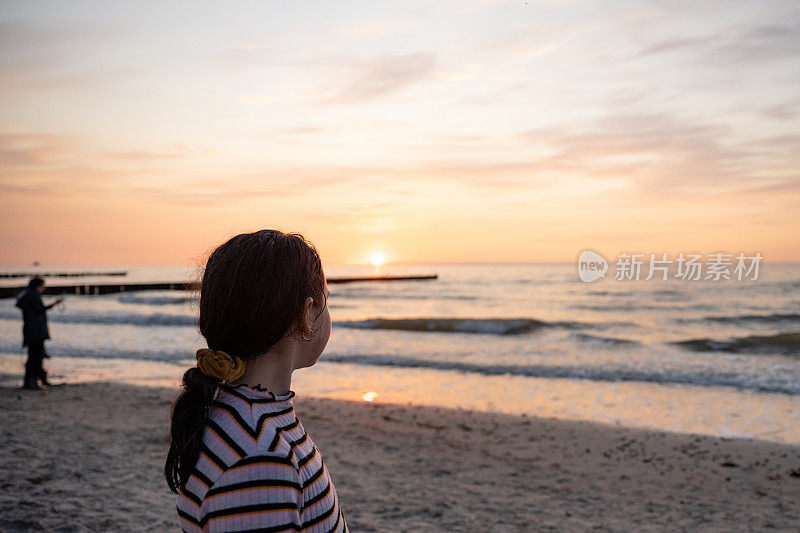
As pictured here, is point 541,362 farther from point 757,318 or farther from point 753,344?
point 757,318

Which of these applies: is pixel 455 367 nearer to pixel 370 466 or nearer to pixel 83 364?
pixel 370 466

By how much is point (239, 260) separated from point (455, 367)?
14214 mm

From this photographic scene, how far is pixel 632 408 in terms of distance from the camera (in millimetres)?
10594

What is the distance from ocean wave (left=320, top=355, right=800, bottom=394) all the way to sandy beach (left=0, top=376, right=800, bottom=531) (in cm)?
504

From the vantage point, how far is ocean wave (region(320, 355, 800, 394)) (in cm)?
1287

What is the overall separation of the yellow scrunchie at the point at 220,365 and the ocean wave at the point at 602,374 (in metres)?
13.5

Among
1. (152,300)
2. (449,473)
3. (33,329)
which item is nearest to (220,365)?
(449,473)

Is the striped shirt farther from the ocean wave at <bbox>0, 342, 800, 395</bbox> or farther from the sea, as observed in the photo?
the ocean wave at <bbox>0, 342, 800, 395</bbox>

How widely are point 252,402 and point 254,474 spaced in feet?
0.52

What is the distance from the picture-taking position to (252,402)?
1.27 metres

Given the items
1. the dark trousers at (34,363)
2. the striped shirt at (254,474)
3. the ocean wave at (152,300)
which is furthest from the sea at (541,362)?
the ocean wave at (152,300)

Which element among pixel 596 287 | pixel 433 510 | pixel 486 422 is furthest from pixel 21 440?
pixel 596 287

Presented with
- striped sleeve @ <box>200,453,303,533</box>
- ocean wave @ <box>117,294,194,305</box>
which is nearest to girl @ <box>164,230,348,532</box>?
striped sleeve @ <box>200,453,303,533</box>

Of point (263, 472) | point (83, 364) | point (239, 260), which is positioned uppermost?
point (239, 260)
